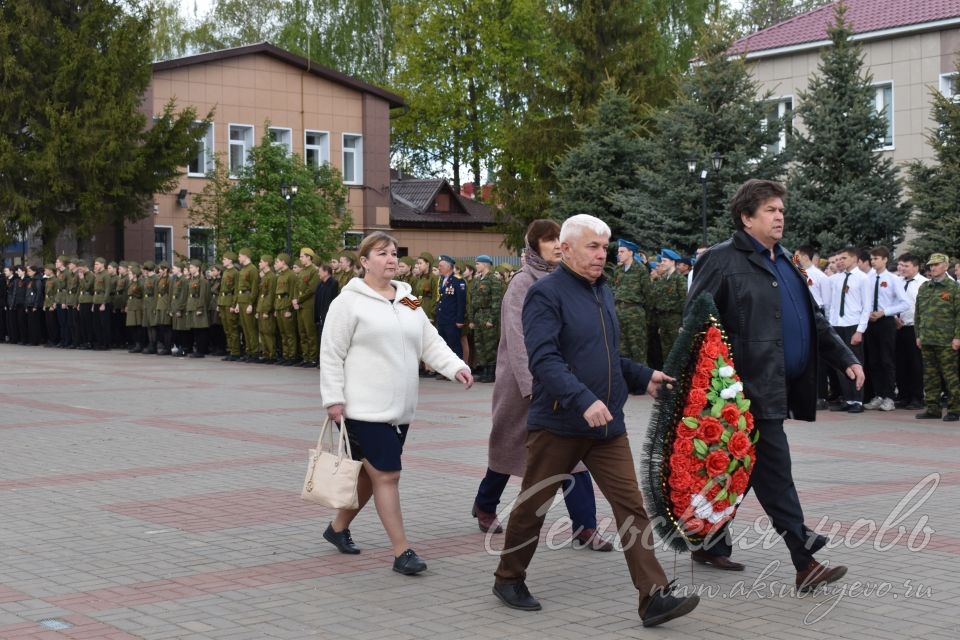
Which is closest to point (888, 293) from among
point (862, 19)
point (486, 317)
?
point (486, 317)

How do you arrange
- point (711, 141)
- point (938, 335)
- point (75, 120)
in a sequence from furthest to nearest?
point (75, 120) → point (711, 141) → point (938, 335)

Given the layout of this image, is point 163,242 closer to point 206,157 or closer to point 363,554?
point 206,157

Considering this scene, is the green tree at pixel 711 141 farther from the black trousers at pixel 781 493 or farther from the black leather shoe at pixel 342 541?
the black trousers at pixel 781 493

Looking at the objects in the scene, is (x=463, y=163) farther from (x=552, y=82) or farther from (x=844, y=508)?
(x=844, y=508)

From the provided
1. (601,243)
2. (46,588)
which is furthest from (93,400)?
(601,243)

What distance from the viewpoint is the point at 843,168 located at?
88.2 feet

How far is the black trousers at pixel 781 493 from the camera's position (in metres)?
6.62

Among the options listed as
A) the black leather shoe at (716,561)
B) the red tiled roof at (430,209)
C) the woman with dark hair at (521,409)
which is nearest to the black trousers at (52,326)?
the red tiled roof at (430,209)

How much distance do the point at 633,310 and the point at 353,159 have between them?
2829 centimetres

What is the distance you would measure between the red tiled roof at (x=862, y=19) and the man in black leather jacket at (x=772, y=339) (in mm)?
25769

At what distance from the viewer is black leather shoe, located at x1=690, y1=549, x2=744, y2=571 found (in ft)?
23.6

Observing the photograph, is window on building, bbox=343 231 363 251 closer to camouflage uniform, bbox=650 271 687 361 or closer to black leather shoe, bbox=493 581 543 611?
camouflage uniform, bbox=650 271 687 361

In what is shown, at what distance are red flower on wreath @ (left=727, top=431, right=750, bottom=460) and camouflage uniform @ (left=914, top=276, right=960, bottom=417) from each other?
9.50 metres

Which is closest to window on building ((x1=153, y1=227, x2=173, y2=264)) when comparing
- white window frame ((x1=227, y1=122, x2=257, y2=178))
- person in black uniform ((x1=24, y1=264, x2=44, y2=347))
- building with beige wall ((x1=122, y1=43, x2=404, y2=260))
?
building with beige wall ((x1=122, y1=43, x2=404, y2=260))
